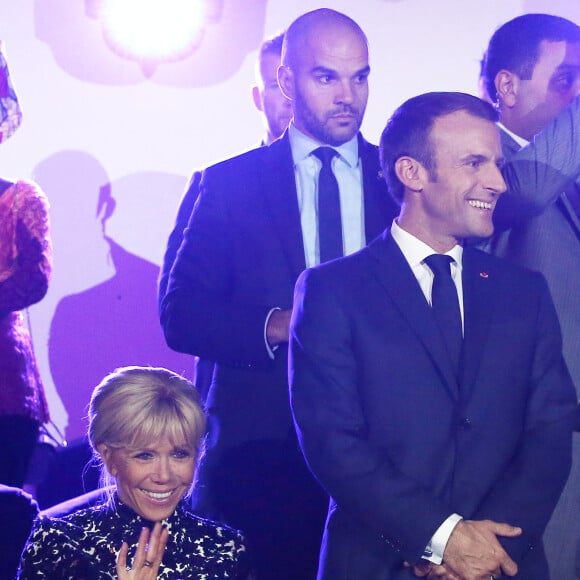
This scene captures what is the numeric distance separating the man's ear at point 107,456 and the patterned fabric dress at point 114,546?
7cm

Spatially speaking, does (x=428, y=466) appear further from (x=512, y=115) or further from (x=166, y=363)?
(x=166, y=363)

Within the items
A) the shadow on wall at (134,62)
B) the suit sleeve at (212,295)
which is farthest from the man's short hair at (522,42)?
the shadow on wall at (134,62)

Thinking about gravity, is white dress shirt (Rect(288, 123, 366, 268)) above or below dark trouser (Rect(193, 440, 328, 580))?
above

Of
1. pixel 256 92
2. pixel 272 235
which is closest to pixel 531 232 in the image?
pixel 272 235

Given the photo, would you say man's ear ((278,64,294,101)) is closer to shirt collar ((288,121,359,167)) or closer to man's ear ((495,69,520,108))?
shirt collar ((288,121,359,167))

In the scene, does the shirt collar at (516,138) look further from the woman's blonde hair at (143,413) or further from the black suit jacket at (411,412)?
the woman's blonde hair at (143,413)

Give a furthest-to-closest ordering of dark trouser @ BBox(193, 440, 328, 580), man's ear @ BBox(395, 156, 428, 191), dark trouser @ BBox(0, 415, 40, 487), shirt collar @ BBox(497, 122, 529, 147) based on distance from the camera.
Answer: dark trouser @ BBox(0, 415, 40, 487) → shirt collar @ BBox(497, 122, 529, 147) → dark trouser @ BBox(193, 440, 328, 580) → man's ear @ BBox(395, 156, 428, 191)

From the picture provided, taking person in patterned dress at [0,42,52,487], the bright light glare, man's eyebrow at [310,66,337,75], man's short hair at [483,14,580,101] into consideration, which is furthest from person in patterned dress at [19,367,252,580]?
the bright light glare

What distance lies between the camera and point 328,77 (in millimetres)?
2871

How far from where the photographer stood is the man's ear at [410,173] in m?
2.48

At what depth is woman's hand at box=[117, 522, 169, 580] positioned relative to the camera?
235cm

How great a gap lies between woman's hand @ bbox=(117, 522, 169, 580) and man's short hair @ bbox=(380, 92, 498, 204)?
935 millimetres

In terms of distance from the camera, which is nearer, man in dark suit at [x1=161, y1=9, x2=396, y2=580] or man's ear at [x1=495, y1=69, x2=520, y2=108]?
man in dark suit at [x1=161, y1=9, x2=396, y2=580]

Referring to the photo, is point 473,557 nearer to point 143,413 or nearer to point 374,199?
point 143,413
